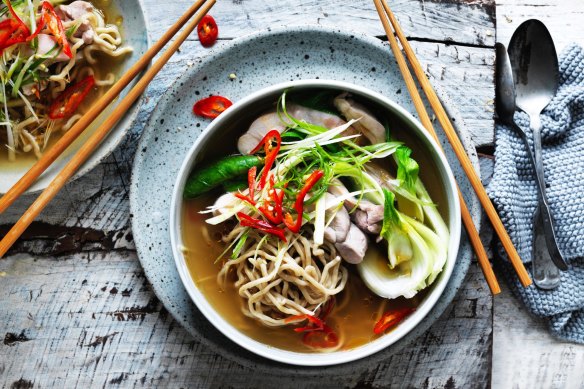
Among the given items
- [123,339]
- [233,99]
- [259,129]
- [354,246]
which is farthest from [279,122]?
[123,339]

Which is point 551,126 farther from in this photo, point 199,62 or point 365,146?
point 199,62

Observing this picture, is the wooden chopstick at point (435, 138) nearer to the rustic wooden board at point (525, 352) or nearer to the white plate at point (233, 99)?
the white plate at point (233, 99)

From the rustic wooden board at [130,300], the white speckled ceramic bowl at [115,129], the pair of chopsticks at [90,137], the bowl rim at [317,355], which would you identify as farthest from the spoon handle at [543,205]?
the white speckled ceramic bowl at [115,129]

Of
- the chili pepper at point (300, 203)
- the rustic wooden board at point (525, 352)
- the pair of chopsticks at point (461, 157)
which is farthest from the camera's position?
the rustic wooden board at point (525, 352)

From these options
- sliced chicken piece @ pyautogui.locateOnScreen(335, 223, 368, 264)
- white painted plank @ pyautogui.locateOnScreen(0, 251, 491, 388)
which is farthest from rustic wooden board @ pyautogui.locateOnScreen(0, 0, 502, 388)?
sliced chicken piece @ pyautogui.locateOnScreen(335, 223, 368, 264)

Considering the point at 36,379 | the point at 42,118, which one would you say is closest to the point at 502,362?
the point at 36,379
